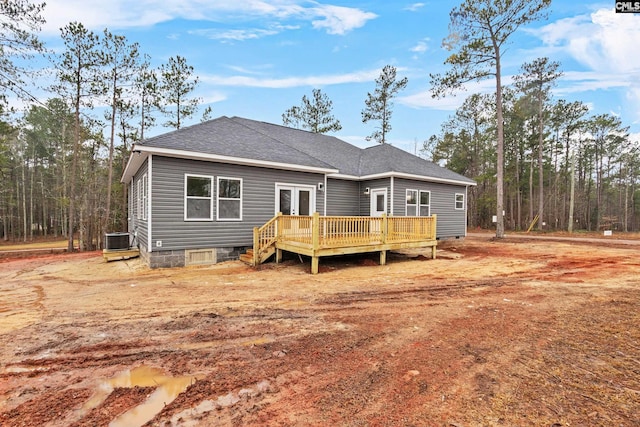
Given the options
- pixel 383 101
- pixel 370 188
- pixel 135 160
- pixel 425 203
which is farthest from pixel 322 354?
pixel 383 101

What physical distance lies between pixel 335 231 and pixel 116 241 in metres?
7.49

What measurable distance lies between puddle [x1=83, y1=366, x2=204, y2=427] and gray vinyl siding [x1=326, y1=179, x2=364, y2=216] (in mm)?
9359

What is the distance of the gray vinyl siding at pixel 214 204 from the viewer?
7.91m

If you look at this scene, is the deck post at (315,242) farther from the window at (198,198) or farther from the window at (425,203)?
the window at (425,203)

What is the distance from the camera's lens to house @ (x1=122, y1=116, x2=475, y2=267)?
799 cm

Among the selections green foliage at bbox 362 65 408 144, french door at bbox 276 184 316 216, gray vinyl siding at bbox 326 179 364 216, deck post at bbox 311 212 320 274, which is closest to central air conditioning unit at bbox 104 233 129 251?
french door at bbox 276 184 316 216

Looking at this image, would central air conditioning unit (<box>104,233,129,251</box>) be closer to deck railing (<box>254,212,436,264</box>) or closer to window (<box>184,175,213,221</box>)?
window (<box>184,175,213,221</box>)

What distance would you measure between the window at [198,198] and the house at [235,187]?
1.1 inches

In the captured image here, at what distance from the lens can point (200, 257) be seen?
8.57m

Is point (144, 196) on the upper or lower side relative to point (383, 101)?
lower

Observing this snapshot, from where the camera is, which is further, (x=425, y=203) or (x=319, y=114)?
(x=319, y=114)

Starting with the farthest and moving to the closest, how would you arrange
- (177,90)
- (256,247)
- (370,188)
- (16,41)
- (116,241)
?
(177,90) < (370,188) < (116,241) < (256,247) < (16,41)

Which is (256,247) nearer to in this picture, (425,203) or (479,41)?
(425,203)

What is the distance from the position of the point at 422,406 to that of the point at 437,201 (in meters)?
12.7
